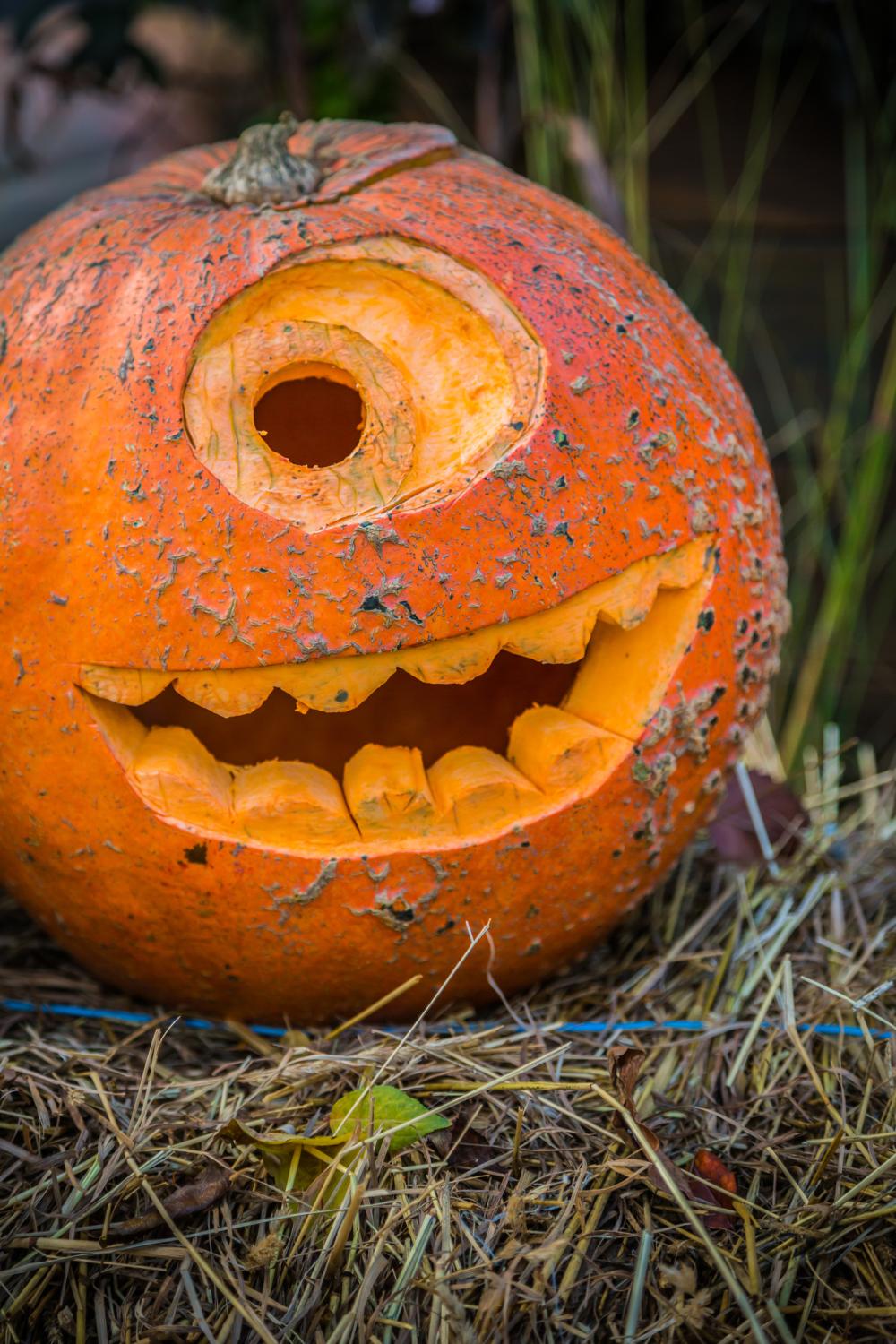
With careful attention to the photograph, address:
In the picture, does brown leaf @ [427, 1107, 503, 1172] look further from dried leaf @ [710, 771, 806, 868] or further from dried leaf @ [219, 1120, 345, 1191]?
dried leaf @ [710, 771, 806, 868]

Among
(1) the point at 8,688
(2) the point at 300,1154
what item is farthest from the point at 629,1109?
(1) the point at 8,688

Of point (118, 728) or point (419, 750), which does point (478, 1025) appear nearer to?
point (419, 750)

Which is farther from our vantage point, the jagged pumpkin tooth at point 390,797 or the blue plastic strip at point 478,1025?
the blue plastic strip at point 478,1025

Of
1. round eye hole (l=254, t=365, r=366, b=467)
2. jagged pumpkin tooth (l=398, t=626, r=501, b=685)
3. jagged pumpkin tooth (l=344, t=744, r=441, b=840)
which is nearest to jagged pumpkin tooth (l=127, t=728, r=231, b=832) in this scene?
jagged pumpkin tooth (l=344, t=744, r=441, b=840)

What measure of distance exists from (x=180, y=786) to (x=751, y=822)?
85 cm

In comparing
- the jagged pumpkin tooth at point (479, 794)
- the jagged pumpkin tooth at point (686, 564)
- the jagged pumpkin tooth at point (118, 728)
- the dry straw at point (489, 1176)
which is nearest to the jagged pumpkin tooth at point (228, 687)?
the jagged pumpkin tooth at point (118, 728)

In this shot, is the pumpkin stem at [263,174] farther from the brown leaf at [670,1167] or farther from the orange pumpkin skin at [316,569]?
the brown leaf at [670,1167]

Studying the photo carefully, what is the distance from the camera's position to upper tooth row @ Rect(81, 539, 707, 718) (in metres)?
1.16

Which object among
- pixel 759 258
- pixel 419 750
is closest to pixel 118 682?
pixel 419 750

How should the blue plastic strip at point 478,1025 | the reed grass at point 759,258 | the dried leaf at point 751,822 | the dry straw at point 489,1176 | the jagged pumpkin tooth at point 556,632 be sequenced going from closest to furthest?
the dry straw at point 489,1176 → the jagged pumpkin tooth at point 556,632 → the blue plastic strip at point 478,1025 → the dried leaf at point 751,822 → the reed grass at point 759,258

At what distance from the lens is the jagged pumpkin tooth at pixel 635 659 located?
1284mm

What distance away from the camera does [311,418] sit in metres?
1.38

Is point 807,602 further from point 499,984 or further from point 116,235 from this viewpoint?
point 116,235

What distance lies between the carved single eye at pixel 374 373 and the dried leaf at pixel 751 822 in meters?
0.69
